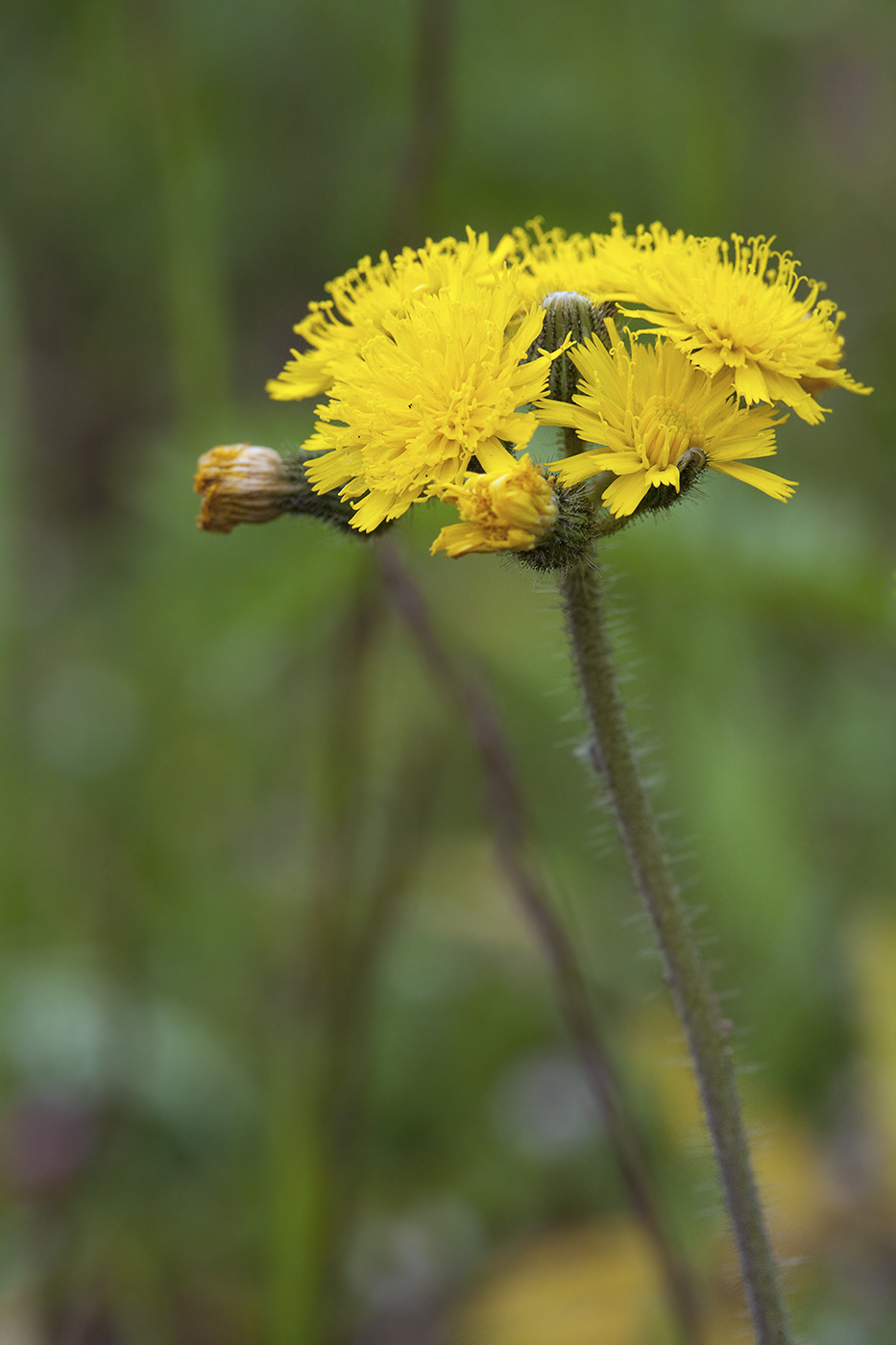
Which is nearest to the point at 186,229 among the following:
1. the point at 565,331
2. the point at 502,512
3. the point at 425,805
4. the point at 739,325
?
the point at 425,805

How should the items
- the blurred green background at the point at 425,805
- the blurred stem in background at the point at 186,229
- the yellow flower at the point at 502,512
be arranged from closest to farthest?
the yellow flower at the point at 502,512 < the blurred green background at the point at 425,805 < the blurred stem in background at the point at 186,229

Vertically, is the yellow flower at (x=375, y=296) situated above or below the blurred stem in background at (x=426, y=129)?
below

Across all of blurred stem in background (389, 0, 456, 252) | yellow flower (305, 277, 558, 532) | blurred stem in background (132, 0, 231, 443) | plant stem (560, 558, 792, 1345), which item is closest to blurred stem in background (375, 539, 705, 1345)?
yellow flower (305, 277, 558, 532)

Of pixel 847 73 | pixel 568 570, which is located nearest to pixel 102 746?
pixel 568 570

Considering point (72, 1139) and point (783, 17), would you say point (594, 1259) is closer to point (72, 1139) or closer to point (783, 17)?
point (72, 1139)

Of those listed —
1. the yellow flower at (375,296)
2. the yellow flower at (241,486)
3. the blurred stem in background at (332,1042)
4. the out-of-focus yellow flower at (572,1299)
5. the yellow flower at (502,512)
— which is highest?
the yellow flower at (375,296)

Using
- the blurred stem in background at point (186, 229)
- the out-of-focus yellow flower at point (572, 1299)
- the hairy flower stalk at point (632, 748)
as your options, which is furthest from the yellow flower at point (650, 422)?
the blurred stem in background at point (186, 229)

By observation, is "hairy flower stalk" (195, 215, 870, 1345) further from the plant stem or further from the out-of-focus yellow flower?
the out-of-focus yellow flower

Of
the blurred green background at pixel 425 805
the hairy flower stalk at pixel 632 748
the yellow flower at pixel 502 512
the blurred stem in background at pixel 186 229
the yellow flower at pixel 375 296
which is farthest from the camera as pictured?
the blurred stem in background at pixel 186 229

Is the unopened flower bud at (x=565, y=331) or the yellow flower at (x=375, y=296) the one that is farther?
the yellow flower at (x=375, y=296)

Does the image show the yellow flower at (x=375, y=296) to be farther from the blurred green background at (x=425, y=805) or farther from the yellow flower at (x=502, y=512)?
the blurred green background at (x=425, y=805)
